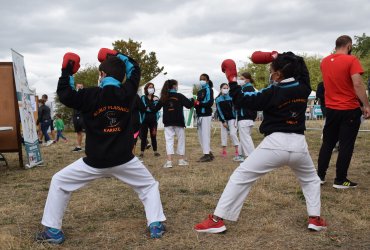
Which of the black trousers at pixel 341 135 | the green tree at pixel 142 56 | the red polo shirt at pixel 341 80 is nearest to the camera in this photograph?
the red polo shirt at pixel 341 80

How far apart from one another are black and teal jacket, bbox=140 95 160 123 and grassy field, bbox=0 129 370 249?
1.85m

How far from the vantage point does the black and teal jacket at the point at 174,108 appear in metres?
8.52

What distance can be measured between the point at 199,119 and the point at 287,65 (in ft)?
17.7

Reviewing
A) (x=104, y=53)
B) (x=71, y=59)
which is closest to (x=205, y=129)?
(x=104, y=53)

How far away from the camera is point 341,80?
18.5ft

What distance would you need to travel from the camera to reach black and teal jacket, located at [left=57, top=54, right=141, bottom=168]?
3.74 m

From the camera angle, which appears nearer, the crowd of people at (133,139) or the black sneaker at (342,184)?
the crowd of people at (133,139)

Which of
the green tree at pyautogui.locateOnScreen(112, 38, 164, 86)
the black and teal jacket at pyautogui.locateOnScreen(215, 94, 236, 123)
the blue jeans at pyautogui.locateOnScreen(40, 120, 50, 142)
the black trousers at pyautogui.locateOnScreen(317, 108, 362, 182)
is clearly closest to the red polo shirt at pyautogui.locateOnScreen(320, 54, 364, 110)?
the black trousers at pyautogui.locateOnScreen(317, 108, 362, 182)

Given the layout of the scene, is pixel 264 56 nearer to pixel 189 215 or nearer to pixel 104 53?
pixel 104 53

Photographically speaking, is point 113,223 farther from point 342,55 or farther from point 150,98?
point 150,98

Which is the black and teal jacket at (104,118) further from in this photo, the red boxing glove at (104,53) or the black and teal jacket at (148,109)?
the black and teal jacket at (148,109)

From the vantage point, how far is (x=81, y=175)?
3.86 m

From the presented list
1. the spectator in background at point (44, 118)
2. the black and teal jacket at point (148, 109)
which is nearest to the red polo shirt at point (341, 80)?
the black and teal jacket at point (148, 109)

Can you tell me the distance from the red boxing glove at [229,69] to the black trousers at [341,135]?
2.41m
